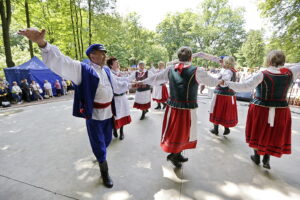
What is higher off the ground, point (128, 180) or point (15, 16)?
point (15, 16)

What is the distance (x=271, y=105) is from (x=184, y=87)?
1.30 meters

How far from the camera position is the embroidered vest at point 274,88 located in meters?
2.08

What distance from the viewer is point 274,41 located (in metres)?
9.29

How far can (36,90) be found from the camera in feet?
29.0

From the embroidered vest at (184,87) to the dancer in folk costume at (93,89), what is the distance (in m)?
0.82

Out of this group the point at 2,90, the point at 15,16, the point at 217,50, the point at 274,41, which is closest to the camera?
the point at 2,90

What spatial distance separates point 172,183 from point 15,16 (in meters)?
17.5

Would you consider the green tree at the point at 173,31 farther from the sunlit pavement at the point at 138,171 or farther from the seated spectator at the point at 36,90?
the sunlit pavement at the point at 138,171

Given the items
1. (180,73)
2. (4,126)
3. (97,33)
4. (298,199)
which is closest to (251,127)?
(298,199)

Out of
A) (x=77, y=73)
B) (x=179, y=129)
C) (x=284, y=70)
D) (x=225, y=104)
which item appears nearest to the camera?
(x=77, y=73)

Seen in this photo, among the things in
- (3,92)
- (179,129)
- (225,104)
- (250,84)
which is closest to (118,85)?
(179,129)

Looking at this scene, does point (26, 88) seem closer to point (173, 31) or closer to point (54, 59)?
point (54, 59)

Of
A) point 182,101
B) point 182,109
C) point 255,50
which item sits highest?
point 255,50

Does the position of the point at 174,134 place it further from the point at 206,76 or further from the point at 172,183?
the point at 206,76
